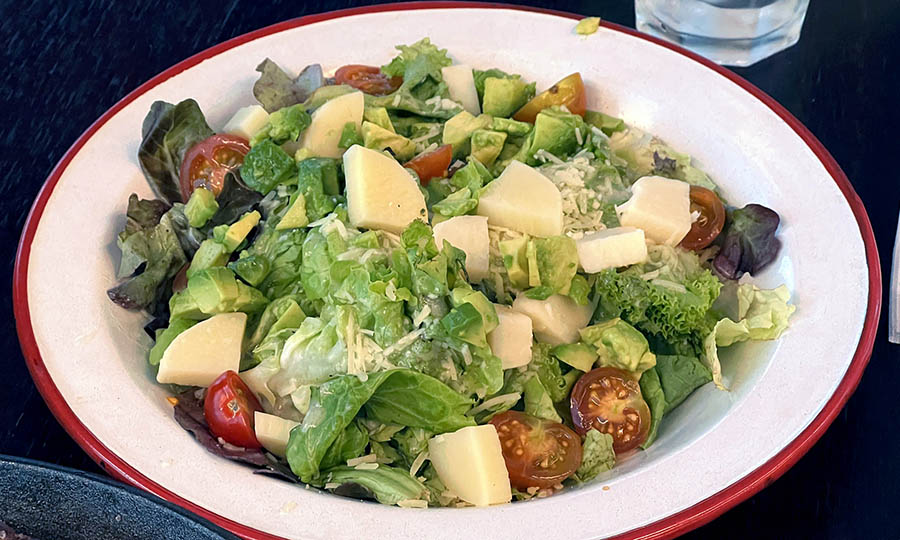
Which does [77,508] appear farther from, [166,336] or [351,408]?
[166,336]

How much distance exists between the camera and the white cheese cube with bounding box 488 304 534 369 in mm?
1936

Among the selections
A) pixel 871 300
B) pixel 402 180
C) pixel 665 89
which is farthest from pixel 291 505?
pixel 665 89

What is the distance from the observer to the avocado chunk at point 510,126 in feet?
8.25

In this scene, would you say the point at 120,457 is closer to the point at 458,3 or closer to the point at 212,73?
the point at 212,73

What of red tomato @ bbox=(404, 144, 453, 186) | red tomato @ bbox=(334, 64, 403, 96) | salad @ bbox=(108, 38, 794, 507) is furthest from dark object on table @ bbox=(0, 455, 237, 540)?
red tomato @ bbox=(334, 64, 403, 96)

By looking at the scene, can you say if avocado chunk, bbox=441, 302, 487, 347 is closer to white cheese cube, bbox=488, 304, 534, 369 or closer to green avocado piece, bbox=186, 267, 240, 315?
white cheese cube, bbox=488, 304, 534, 369

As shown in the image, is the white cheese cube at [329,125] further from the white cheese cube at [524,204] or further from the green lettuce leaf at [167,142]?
the white cheese cube at [524,204]

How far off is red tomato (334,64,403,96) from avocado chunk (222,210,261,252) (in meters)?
0.61

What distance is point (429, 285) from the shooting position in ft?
6.11

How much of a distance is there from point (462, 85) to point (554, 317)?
2.92 feet

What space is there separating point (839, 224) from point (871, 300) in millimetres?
243

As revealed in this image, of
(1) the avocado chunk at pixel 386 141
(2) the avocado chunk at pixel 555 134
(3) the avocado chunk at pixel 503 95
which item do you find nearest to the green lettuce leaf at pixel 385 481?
(1) the avocado chunk at pixel 386 141

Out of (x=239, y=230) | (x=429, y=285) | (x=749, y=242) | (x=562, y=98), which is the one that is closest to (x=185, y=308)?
(x=239, y=230)

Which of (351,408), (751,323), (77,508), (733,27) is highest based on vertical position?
(77,508)
